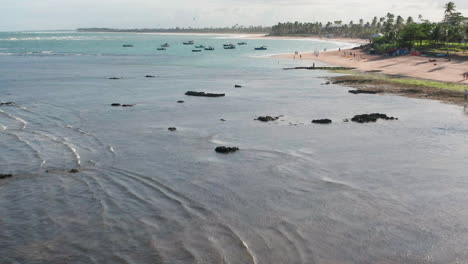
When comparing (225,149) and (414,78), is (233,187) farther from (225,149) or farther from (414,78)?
(414,78)

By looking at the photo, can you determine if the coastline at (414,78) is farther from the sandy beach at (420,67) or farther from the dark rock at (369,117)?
the dark rock at (369,117)

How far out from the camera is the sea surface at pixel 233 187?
54.3ft

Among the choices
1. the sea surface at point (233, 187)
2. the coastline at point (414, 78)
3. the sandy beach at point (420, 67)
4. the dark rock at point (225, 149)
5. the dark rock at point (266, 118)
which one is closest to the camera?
the sea surface at point (233, 187)

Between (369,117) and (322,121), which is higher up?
(369,117)

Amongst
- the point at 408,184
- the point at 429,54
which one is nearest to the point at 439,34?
the point at 429,54

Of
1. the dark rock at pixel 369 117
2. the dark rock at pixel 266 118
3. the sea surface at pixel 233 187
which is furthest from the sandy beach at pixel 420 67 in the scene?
the dark rock at pixel 266 118

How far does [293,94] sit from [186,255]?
4482 centimetres

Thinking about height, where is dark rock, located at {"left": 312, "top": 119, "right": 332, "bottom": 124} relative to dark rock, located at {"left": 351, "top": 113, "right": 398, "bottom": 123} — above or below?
below

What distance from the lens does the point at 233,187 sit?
76.4 feet

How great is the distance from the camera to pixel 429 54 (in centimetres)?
10306

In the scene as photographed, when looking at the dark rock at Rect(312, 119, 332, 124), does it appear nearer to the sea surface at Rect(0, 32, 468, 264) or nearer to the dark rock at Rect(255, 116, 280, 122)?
the sea surface at Rect(0, 32, 468, 264)

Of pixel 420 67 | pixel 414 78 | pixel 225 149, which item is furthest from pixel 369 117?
pixel 420 67

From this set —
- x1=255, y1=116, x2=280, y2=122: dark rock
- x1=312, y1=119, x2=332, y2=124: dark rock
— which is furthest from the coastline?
x1=255, y1=116, x2=280, y2=122: dark rock

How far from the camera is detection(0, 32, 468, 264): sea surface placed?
651 inches
